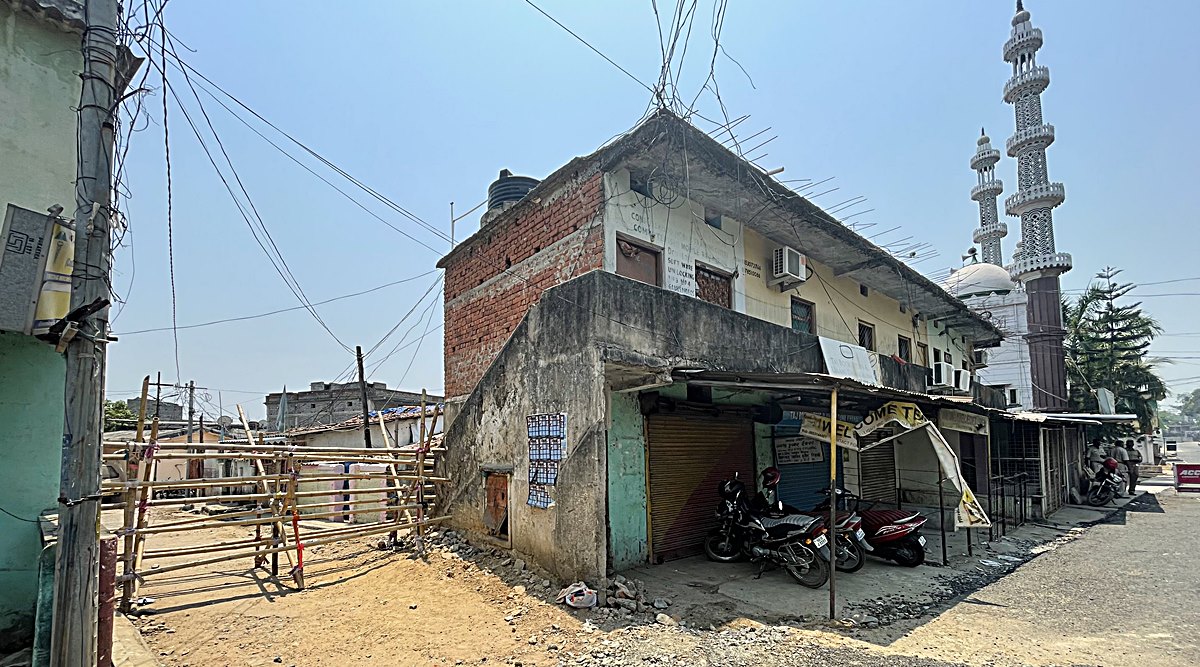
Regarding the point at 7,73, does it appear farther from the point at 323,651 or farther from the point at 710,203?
the point at 710,203

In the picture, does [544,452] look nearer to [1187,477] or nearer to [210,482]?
[210,482]

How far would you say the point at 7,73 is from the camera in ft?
19.1

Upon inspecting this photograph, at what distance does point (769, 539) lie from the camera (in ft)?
25.5

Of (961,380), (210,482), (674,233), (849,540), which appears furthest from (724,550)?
(961,380)

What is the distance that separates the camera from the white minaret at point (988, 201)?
128ft

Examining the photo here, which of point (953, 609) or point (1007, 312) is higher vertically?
point (1007, 312)

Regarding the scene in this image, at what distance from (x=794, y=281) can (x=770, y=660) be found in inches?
343

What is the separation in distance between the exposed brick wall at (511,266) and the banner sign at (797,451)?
5237mm

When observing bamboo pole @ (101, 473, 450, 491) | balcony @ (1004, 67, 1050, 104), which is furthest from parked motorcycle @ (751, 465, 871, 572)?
balcony @ (1004, 67, 1050, 104)

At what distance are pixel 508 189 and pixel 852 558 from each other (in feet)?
30.7

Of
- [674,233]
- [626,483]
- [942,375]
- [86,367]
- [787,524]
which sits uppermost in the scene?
[674,233]

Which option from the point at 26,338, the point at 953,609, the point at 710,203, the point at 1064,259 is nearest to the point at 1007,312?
the point at 1064,259

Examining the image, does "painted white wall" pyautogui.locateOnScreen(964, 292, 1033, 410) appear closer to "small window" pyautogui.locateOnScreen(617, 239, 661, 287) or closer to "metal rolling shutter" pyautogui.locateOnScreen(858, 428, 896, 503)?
"metal rolling shutter" pyautogui.locateOnScreen(858, 428, 896, 503)

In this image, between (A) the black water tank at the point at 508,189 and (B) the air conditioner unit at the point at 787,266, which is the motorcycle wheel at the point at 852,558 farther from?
(A) the black water tank at the point at 508,189
